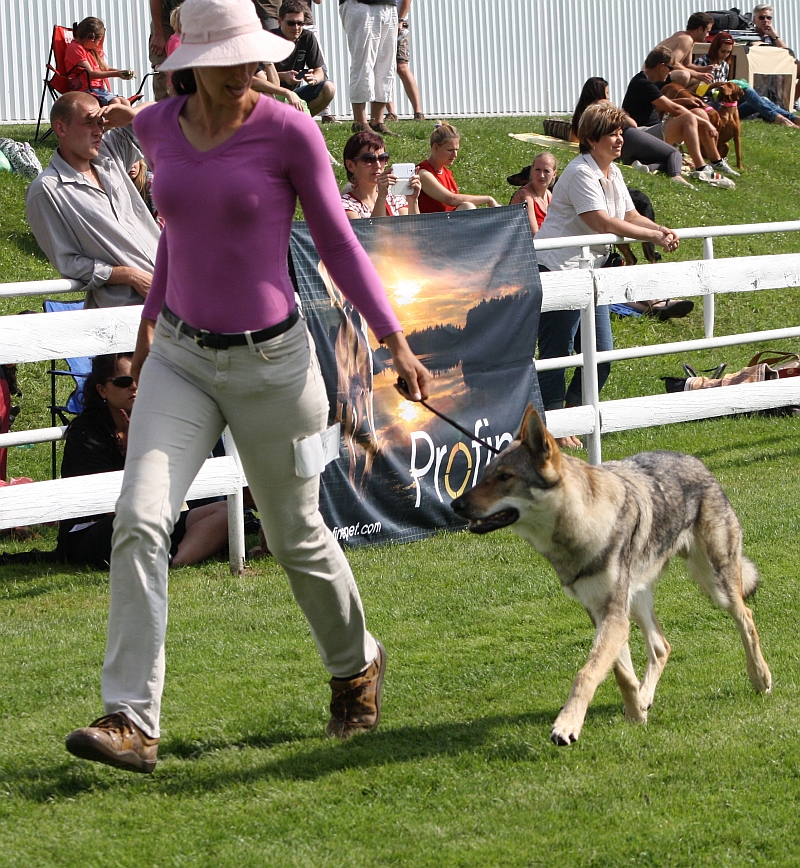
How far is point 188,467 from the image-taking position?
12.1 ft

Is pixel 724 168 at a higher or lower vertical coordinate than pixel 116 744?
higher

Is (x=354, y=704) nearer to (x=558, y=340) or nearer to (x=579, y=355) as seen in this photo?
(x=579, y=355)

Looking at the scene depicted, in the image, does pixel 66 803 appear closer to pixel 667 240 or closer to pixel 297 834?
pixel 297 834

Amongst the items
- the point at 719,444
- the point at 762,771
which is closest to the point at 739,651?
the point at 762,771

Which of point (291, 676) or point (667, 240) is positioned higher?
point (667, 240)

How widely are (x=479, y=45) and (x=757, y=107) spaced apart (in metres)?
5.72

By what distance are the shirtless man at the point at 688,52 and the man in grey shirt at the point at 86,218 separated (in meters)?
13.0

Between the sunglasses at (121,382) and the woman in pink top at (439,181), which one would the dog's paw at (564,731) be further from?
the woman in pink top at (439,181)

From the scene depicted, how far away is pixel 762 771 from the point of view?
3779 millimetres

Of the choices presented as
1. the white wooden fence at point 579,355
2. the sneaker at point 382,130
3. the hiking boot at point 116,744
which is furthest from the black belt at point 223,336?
the sneaker at point 382,130

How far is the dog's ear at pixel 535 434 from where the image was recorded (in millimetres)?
4230

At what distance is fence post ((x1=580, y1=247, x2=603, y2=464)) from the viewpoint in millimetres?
7777

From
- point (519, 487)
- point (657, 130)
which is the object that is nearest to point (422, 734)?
point (519, 487)

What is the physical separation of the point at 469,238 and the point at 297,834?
4.41m
